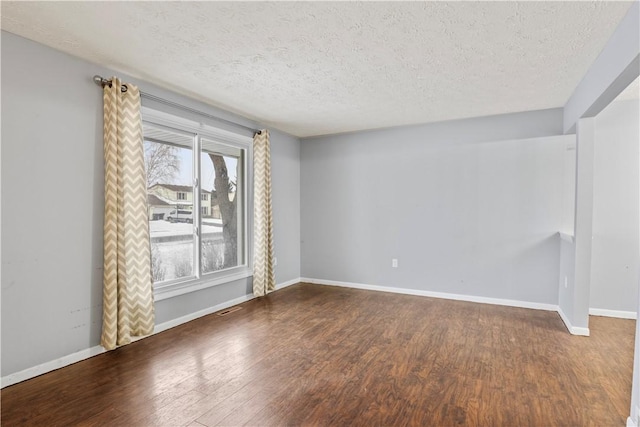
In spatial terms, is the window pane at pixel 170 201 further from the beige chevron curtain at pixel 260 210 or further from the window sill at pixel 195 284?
the beige chevron curtain at pixel 260 210

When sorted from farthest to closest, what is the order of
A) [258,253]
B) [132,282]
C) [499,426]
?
[258,253] → [132,282] → [499,426]

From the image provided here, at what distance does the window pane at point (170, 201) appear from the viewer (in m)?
3.35

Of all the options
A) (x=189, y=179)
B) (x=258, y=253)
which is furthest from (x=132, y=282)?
(x=258, y=253)

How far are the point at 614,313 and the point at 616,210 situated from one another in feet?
3.92

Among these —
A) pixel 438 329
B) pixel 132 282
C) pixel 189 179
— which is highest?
pixel 189 179

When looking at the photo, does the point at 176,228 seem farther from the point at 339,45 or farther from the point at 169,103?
the point at 339,45

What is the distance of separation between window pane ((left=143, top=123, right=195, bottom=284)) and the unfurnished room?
0.02m

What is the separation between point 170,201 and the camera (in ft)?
11.6

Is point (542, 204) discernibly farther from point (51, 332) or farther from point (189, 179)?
point (51, 332)

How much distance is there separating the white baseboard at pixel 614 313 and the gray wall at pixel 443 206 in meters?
0.42

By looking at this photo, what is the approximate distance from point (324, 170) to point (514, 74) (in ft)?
9.98

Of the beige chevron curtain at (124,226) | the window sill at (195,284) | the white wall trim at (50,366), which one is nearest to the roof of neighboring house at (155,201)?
the beige chevron curtain at (124,226)

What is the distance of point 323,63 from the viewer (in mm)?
2693

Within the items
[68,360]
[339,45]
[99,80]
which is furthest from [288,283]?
[339,45]
